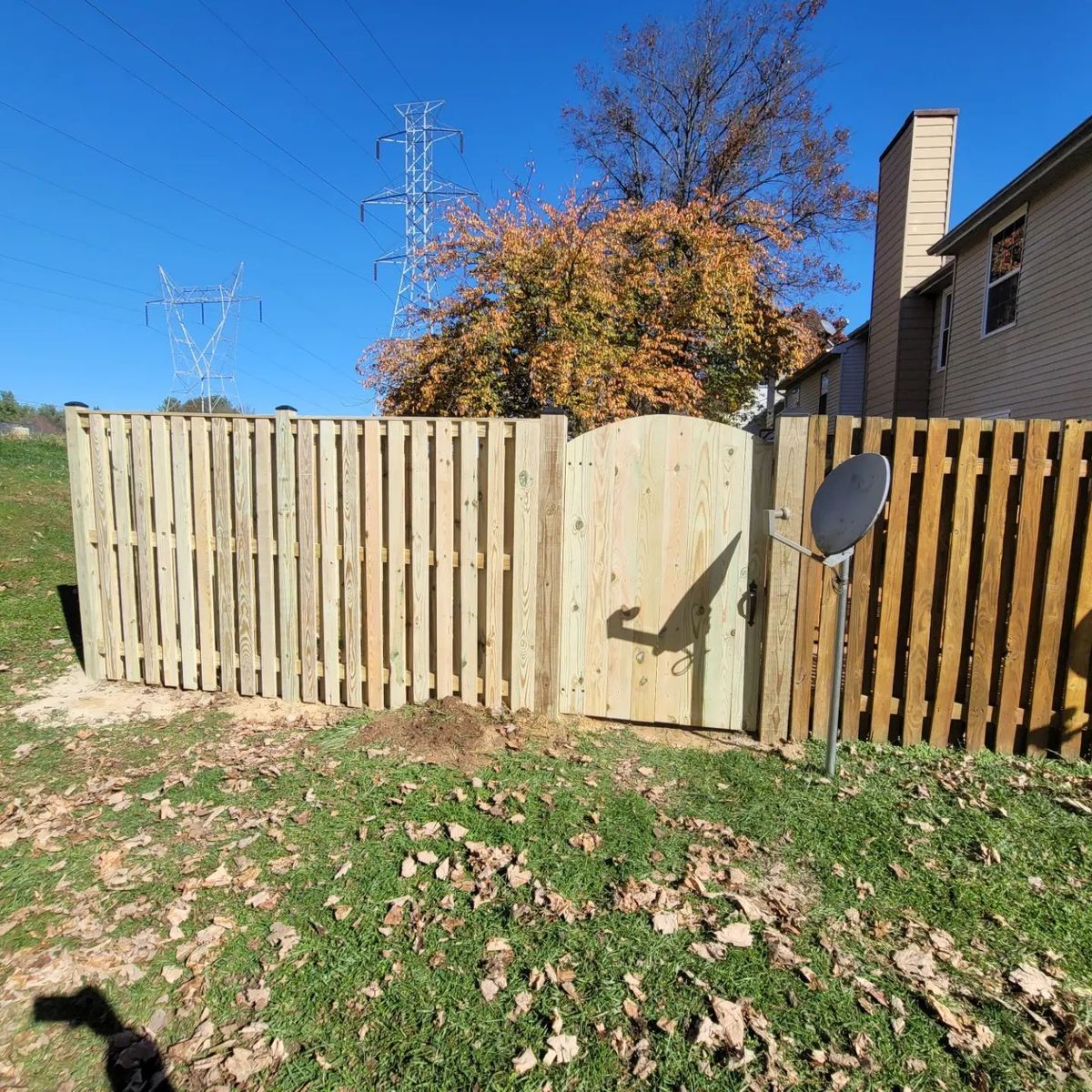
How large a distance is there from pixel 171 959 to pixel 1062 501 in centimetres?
482

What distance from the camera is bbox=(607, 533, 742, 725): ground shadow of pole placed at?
4.06 meters

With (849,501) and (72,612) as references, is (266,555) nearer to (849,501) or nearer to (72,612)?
(72,612)

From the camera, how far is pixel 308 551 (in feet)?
14.3

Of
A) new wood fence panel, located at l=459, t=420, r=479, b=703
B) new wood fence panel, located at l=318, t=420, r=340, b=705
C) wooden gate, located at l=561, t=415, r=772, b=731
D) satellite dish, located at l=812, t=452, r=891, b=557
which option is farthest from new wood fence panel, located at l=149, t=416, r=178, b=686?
satellite dish, located at l=812, t=452, r=891, b=557

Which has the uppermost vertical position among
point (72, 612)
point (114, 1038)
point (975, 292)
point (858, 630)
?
point (975, 292)

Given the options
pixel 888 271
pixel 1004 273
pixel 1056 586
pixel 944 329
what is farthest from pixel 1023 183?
pixel 1056 586

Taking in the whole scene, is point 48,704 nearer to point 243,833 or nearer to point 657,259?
point 243,833

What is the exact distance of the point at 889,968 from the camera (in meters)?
2.21

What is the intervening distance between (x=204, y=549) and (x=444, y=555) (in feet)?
5.91

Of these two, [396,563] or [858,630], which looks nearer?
[858,630]

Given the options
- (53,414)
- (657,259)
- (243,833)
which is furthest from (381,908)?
(53,414)

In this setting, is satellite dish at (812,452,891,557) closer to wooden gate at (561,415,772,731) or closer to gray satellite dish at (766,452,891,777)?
gray satellite dish at (766,452,891,777)

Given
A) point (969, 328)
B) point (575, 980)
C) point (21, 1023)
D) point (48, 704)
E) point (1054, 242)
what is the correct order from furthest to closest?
point (969, 328), point (1054, 242), point (48, 704), point (575, 980), point (21, 1023)

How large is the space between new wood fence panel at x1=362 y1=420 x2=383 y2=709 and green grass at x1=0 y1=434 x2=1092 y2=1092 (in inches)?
16.3
